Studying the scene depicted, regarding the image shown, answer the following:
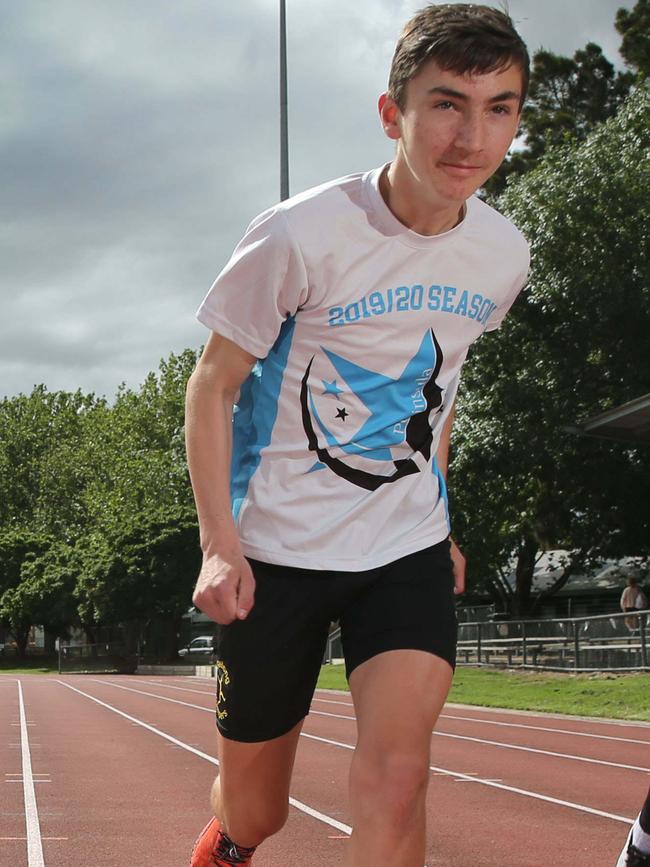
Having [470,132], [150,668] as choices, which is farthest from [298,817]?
[150,668]

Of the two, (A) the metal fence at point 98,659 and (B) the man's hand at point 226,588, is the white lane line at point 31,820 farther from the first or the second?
(A) the metal fence at point 98,659

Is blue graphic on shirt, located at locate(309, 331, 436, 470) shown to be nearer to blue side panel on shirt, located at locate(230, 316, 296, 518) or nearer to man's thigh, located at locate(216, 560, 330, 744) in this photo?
blue side panel on shirt, located at locate(230, 316, 296, 518)

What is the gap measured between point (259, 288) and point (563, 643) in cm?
2182

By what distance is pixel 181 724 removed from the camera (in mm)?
17547

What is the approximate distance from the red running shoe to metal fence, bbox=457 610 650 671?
47.0 feet

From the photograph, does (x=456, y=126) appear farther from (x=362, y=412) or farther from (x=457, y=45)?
(x=362, y=412)

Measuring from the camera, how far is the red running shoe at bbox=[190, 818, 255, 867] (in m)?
3.58

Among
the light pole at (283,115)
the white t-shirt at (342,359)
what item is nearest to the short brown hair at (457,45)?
the white t-shirt at (342,359)

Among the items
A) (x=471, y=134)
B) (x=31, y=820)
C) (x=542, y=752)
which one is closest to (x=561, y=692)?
(x=542, y=752)

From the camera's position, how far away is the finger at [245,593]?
9.73 feet

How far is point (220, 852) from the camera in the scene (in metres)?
3.61

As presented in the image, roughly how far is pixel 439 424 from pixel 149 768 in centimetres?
850

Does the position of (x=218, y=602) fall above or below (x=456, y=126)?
below

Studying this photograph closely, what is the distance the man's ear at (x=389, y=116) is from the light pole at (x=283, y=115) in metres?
18.3
